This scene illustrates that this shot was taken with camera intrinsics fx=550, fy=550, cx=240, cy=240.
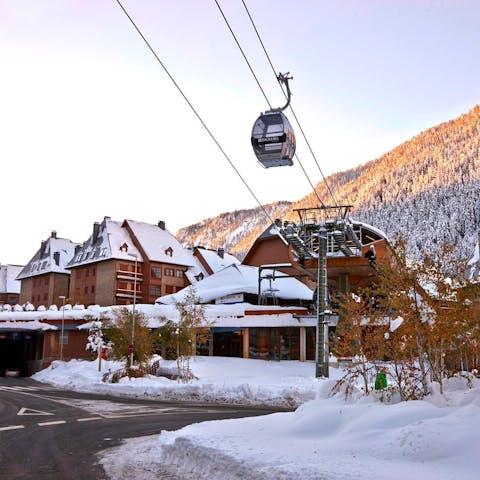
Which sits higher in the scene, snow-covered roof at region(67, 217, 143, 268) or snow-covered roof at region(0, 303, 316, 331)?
snow-covered roof at region(67, 217, 143, 268)

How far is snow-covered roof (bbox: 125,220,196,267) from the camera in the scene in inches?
3078

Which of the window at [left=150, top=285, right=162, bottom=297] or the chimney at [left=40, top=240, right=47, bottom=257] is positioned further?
the chimney at [left=40, top=240, right=47, bottom=257]

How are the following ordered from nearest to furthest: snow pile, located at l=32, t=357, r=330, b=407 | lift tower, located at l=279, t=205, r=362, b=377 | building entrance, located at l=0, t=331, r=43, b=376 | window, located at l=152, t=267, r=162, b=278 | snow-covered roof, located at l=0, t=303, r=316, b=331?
snow pile, located at l=32, t=357, r=330, b=407 < lift tower, located at l=279, t=205, r=362, b=377 < snow-covered roof, located at l=0, t=303, r=316, b=331 < building entrance, located at l=0, t=331, r=43, b=376 < window, located at l=152, t=267, r=162, b=278

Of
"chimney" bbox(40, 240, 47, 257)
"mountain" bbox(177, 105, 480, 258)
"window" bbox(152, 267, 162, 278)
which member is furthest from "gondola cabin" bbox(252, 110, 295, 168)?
"mountain" bbox(177, 105, 480, 258)

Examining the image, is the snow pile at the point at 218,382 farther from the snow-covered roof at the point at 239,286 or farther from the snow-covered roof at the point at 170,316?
the snow-covered roof at the point at 239,286

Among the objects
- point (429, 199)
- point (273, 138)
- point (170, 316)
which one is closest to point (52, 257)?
point (170, 316)

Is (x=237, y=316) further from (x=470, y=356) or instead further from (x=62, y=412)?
(x=470, y=356)

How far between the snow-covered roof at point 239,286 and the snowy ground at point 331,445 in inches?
1804

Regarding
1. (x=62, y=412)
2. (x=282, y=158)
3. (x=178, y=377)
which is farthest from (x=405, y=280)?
(x=178, y=377)

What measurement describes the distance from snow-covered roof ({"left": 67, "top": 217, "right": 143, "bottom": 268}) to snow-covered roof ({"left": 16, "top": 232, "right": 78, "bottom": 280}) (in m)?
4.74

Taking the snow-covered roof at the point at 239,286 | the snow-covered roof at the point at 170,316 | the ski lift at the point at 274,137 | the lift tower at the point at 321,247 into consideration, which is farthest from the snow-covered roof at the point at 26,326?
the ski lift at the point at 274,137

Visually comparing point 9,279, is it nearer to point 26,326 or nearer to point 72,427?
point 26,326

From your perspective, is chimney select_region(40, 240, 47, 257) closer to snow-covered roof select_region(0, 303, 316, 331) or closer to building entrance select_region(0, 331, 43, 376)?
snow-covered roof select_region(0, 303, 316, 331)

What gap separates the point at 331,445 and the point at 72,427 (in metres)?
10.5
